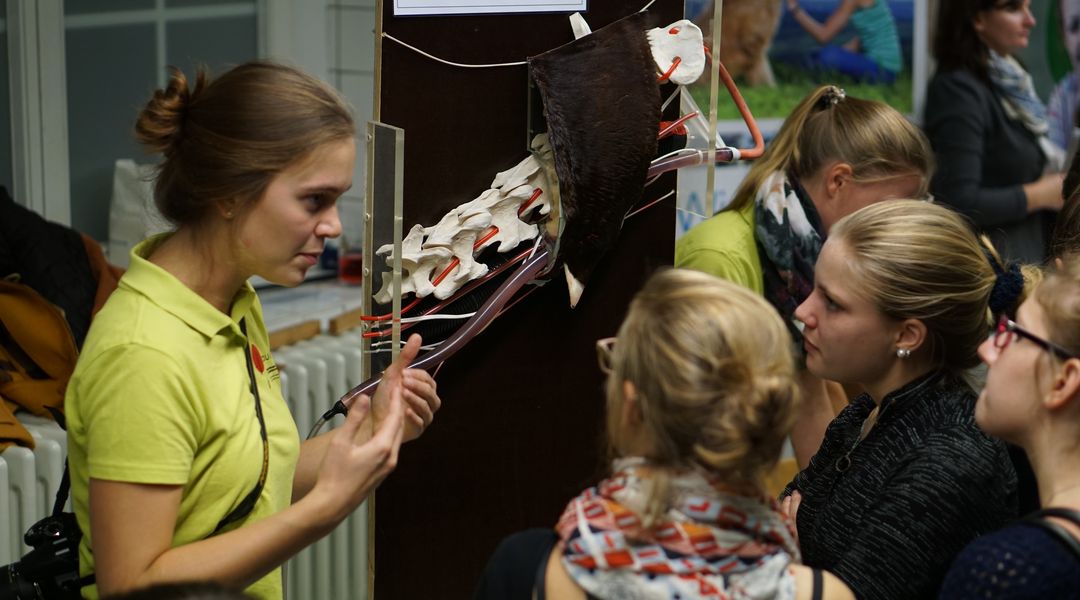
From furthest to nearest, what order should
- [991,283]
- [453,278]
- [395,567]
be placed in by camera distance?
[395,567] → [453,278] → [991,283]

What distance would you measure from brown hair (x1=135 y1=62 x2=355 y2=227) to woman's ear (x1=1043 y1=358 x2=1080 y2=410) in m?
1.00

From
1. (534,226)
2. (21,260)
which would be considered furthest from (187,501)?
(21,260)

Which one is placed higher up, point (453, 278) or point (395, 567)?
point (453, 278)

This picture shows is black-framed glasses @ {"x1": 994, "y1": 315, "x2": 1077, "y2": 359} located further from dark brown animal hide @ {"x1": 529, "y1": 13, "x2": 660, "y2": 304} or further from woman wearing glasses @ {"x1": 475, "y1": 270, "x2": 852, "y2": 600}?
dark brown animal hide @ {"x1": 529, "y1": 13, "x2": 660, "y2": 304}

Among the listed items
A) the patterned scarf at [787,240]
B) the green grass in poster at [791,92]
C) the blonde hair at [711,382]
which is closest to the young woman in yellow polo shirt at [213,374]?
the blonde hair at [711,382]

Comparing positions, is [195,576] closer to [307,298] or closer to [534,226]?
[534,226]

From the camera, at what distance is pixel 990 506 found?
1787 millimetres

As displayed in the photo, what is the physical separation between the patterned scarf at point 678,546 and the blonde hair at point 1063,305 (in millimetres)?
434

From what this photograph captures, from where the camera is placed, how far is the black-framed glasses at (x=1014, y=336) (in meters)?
1.54

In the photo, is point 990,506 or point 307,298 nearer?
point 990,506

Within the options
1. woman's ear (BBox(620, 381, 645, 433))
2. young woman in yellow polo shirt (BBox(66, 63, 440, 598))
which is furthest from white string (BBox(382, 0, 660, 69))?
woman's ear (BBox(620, 381, 645, 433))

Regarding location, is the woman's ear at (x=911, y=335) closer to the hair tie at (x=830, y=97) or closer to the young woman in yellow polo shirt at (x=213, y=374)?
the young woman in yellow polo shirt at (x=213, y=374)

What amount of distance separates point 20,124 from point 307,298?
3.19 ft

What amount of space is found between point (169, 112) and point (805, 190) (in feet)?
4.87
